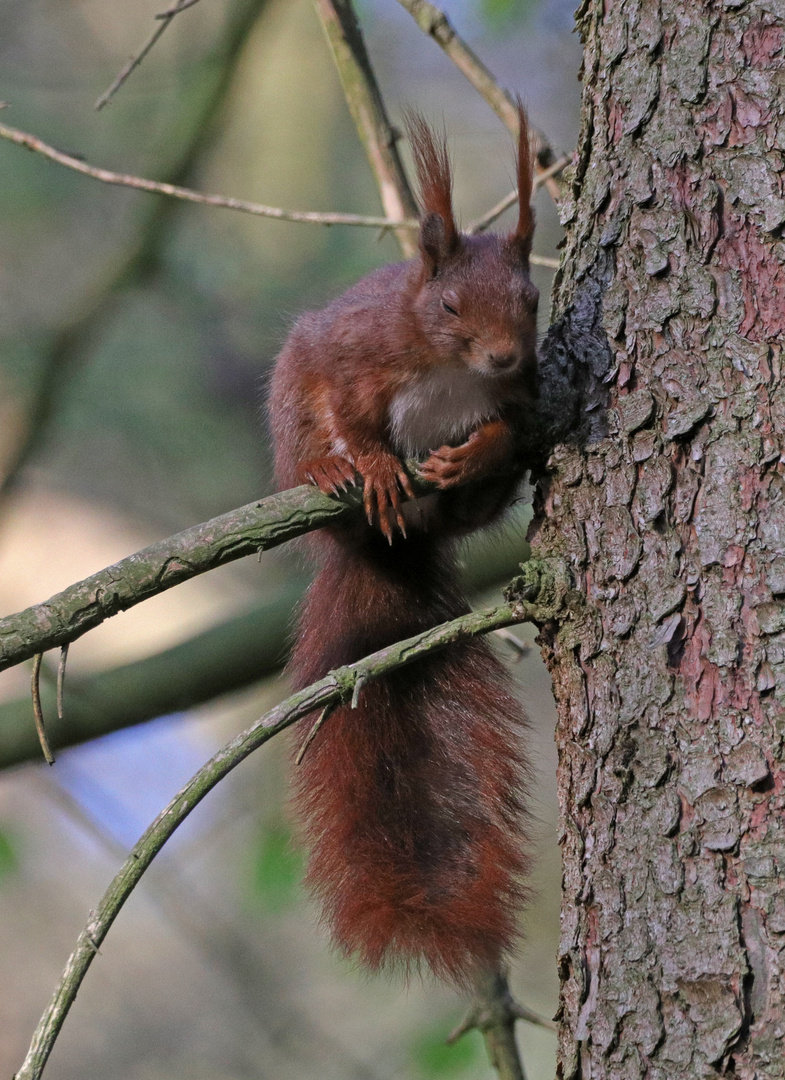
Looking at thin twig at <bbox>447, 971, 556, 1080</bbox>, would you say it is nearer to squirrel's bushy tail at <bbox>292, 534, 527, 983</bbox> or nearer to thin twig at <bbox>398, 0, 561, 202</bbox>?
squirrel's bushy tail at <bbox>292, 534, 527, 983</bbox>

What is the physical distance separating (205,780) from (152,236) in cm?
351

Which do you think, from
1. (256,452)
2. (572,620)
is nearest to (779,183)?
(572,620)

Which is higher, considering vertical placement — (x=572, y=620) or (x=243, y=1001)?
(x=572, y=620)

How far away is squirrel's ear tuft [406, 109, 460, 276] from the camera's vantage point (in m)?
1.94

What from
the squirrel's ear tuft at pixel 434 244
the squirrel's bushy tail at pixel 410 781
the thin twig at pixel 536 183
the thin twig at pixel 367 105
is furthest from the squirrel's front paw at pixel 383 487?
the thin twig at pixel 367 105

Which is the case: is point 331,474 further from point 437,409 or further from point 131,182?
point 131,182

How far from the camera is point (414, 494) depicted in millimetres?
1890

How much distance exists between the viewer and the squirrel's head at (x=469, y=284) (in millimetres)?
1946

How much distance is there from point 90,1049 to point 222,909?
90cm

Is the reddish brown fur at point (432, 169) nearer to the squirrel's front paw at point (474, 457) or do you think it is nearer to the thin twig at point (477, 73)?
the squirrel's front paw at point (474, 457)

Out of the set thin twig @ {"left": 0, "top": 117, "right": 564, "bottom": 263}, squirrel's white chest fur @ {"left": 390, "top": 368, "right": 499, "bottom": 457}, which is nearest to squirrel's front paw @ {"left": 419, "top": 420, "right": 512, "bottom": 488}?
squirrel's white chest fur @ {"left": 390, "top": 368, "right": 499, "bottom": 457}

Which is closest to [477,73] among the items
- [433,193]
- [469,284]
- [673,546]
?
[433,193]

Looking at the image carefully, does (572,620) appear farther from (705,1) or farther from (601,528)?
(705,1)

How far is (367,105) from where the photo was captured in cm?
294
